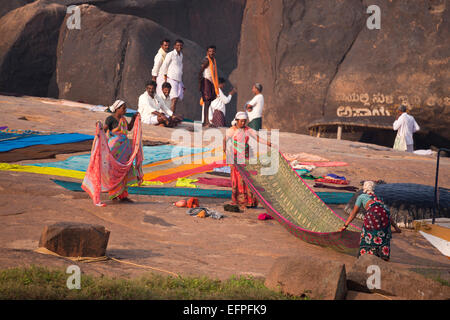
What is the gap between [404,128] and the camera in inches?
595

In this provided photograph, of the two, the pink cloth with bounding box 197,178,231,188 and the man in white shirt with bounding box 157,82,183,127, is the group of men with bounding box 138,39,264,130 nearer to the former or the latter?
the man in white shirt with bounding box 157,82,183,127

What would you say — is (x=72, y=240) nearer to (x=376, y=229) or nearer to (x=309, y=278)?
(x=309, y=278)

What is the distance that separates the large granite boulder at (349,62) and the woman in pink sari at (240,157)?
9334 millimetres

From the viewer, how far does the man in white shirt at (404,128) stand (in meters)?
15.1

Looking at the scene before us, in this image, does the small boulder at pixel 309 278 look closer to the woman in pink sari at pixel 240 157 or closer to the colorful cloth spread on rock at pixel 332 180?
the woman in pink sari at pixel 240 157

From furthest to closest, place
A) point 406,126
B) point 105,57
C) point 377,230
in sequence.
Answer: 1. point 105,57
2. point 406,126
3. point 377,230

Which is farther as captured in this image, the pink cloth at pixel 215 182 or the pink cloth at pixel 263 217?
the pink cloth at pixel 215 182

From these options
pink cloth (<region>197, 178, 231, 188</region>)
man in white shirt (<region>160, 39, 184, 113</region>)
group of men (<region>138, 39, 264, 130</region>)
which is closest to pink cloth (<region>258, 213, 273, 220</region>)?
pink cloth (<region>197, 178, 231, 188</region>)

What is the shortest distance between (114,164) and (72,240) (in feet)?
8.20

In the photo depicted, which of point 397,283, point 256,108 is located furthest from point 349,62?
point 397,283

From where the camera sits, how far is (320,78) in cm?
1831

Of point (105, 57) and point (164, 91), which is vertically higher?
point (105, 57)

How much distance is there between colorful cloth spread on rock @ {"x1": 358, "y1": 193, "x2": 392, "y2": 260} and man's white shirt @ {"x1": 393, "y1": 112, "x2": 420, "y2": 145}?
1047cm

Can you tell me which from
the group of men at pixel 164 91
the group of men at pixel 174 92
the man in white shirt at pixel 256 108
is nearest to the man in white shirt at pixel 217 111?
the group of men at pixel 174 92
